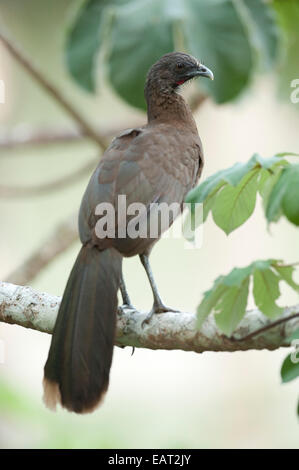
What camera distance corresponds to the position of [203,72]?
11.0 ft

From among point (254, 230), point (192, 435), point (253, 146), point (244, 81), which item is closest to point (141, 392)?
point (192, 435)

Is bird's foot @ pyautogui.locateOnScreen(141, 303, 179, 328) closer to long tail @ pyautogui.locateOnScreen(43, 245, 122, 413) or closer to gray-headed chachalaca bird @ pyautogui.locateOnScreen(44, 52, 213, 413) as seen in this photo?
gray-headed chachalaca bird @ pyautogui.locateOnScreen(44, 52, 213, 413)

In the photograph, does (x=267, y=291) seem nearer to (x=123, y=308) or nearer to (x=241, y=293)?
(x=241, y=293)

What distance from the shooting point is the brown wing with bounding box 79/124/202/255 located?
2.75 m

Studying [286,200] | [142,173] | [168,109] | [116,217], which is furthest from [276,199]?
[168,109]

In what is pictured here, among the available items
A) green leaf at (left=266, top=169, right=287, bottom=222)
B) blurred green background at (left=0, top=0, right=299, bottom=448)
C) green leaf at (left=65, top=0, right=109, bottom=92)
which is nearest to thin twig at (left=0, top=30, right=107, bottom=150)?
green leaf at (left=65, top=0, right=109, bottom=92)

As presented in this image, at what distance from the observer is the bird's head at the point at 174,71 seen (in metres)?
3.35

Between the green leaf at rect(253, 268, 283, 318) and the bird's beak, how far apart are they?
1635 millimetres

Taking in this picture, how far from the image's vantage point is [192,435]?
6.60 metres

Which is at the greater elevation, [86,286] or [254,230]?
[254,230]

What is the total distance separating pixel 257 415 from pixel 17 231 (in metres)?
2.80

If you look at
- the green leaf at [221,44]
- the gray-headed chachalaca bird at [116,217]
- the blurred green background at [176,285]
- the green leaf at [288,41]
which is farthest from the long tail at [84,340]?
the blurred green background at [176,285]

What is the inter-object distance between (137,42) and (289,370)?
2022mm

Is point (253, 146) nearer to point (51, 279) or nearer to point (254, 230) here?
point (254, 230)
